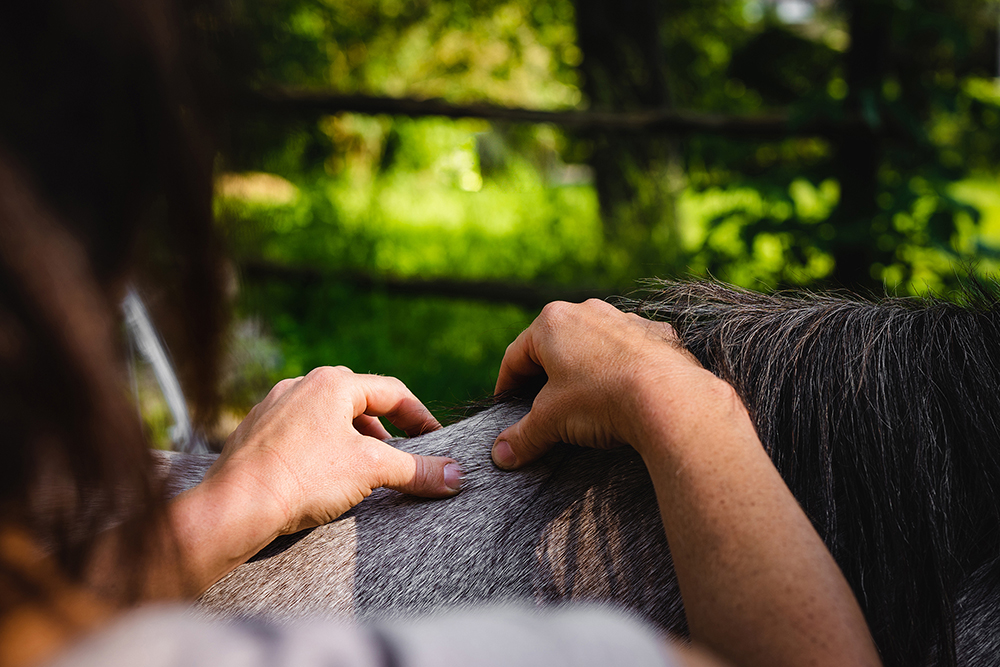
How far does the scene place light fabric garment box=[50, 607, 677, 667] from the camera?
0.49 m

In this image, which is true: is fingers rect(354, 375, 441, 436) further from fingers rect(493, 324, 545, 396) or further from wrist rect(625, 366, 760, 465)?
wrist rect(625, 366, 760, 465)

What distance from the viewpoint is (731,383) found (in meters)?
0.94

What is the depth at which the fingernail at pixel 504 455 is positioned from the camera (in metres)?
1.04

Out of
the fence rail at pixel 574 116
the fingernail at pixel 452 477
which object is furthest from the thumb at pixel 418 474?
the fence rail at pixel 574 116

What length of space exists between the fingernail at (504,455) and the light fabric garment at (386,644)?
0.47m

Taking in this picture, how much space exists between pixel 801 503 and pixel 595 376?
335mm

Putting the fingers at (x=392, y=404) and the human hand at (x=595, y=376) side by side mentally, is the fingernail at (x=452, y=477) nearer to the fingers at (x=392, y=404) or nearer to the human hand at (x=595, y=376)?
the human hand at (x=595, y=376)

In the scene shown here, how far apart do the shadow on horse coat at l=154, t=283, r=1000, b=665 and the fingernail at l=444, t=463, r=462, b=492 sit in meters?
0.02

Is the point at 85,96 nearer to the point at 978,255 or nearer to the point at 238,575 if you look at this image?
the point at 238,575

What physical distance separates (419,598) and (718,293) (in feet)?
2.40

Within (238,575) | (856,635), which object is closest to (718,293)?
(856,635)

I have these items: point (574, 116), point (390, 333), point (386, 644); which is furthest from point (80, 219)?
point (390, 333)

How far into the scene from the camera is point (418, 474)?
3.35 ft

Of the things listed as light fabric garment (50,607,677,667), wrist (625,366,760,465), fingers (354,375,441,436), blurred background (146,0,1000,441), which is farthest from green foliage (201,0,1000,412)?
wrist (625,366,760,465)
